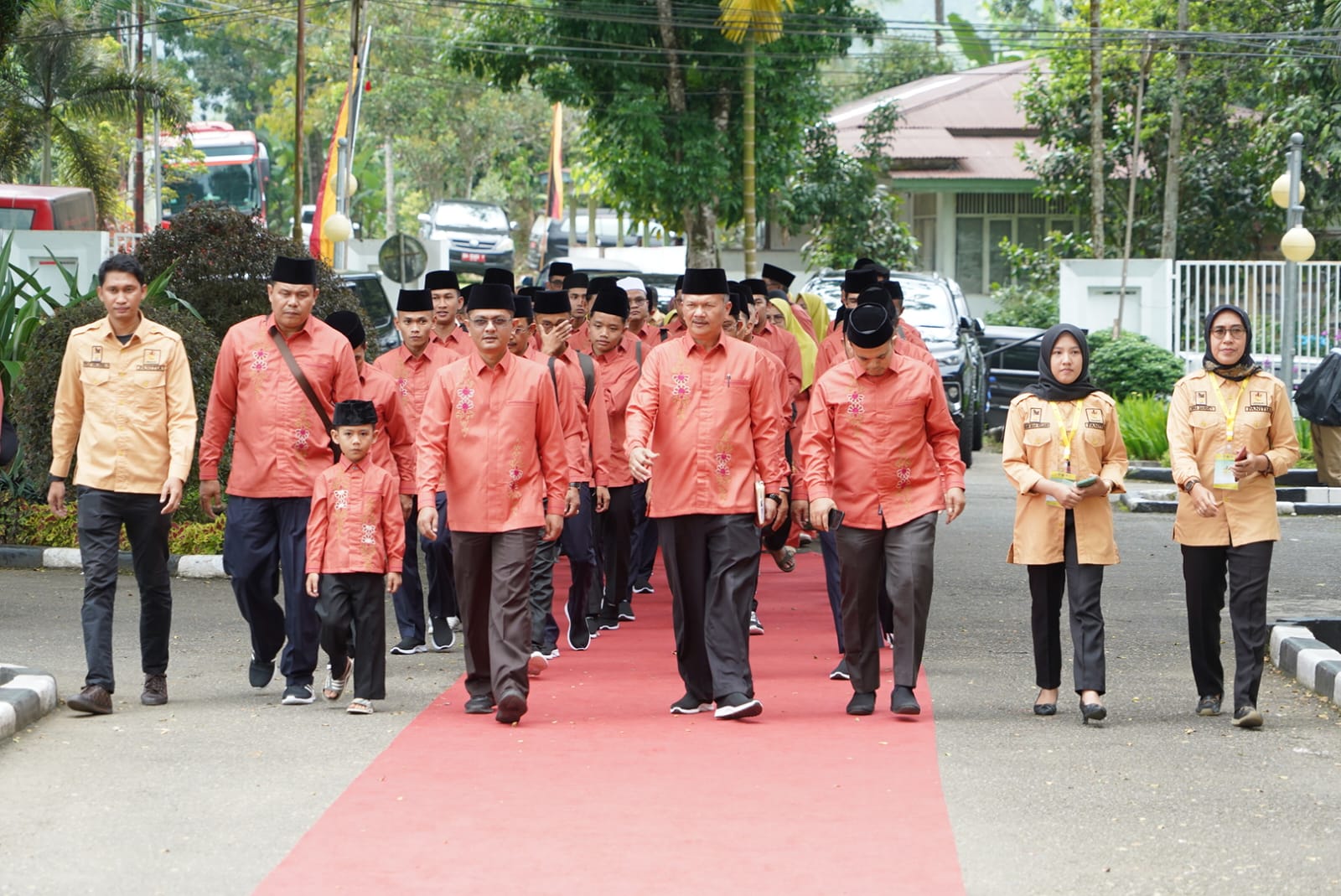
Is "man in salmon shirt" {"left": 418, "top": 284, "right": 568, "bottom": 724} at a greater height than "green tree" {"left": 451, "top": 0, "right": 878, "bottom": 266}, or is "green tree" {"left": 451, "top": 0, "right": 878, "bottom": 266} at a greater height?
"green tree" {"left": 451, "top": 0, "right": 878, "bottom": 266}

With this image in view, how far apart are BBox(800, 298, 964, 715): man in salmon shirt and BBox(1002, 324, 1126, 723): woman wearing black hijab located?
0.36 metres

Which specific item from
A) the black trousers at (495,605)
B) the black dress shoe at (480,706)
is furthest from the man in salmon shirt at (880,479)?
the black dress shoe at (480,706)

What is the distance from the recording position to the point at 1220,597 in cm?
930

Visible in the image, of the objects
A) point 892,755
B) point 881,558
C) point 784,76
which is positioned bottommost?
point 892,755

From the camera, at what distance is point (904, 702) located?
29.3 feet

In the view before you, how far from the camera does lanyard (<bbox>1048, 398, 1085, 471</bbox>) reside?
29.9 feet

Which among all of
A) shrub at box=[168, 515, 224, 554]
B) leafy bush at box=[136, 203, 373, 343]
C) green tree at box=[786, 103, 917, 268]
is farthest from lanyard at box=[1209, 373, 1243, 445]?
green tree at box=[786, 103, 917, 268]

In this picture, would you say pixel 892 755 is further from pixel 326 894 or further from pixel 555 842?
pixel 326 894

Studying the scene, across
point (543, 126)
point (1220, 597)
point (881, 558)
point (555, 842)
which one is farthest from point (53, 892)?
A: point (543, 126)

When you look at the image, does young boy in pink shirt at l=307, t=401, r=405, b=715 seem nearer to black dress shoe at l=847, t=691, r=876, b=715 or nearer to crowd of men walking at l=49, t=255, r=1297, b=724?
crowd of men walking at l=49, t=255, r=1297, b=724

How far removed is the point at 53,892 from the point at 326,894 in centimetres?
84

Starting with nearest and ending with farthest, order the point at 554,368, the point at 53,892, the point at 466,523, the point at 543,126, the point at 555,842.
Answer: the point at 53,892, the point at 555,842, the point at 466,523, the point at 554,368, the point at 543,126

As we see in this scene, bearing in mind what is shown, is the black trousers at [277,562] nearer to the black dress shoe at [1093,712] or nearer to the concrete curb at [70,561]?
the black dress shoe at [1093,712]

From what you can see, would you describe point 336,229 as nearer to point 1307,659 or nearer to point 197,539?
point 197,539
